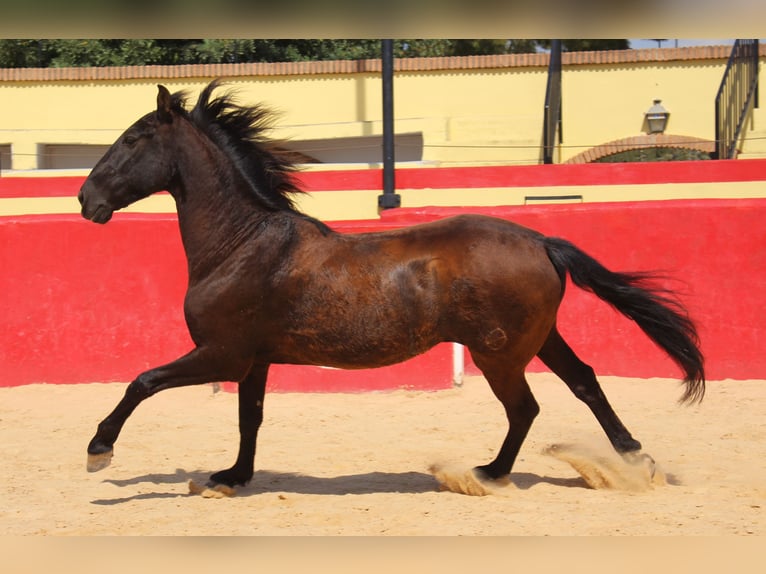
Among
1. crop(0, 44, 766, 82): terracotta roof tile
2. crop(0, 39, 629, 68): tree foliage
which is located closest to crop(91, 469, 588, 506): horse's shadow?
crop(0, 44, 766, 82): terracotta roof tile

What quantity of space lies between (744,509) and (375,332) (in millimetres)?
1928

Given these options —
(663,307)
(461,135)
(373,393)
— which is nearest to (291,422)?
(373,393)

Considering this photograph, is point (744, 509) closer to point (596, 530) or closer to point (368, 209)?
point (596, 530)

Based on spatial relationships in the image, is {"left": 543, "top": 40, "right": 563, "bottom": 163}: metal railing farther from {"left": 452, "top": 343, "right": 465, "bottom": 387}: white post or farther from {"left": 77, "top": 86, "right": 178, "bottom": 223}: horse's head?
{"left": 77, "top": 86, "right": 178, "bottom": 223}: horse's head

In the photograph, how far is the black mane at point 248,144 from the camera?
207 inches

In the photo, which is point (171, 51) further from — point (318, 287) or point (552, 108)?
point (318, 287)

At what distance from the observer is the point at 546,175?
40.4 ft

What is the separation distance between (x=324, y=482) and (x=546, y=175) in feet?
25.3

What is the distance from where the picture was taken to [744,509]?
447 cm

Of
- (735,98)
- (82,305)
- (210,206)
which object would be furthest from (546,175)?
(210,206)

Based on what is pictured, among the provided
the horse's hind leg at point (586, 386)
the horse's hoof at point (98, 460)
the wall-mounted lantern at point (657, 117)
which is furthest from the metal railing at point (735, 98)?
the horse's hoof at point (98, 460)

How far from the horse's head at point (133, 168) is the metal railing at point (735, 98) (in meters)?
10.1

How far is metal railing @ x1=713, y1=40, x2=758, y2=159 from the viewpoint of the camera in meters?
13.2

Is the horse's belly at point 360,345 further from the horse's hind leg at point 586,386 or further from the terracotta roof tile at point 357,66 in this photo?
the terracotta roof tile at point 357,66
